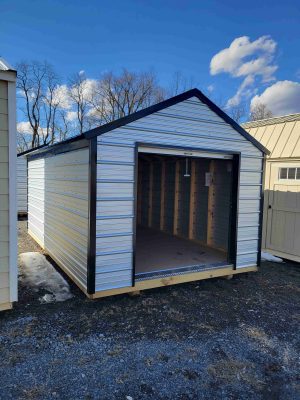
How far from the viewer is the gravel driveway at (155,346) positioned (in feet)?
7.41

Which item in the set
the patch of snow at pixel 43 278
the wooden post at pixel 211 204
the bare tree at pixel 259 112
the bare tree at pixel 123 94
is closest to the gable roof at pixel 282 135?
the wooden post at pixel 211 204

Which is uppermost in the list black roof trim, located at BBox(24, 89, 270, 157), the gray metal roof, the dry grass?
the gray metal roof

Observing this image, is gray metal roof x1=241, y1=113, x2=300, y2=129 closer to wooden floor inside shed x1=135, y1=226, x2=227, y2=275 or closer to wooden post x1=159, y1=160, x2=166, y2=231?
wooden post x1=159, y1=160, x2=166, y2=231

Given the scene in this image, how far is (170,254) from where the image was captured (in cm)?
552

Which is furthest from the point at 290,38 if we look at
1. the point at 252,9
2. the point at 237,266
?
the point at 237,266

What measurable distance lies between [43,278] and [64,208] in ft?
3.98

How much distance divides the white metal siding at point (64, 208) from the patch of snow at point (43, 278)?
0.68ft

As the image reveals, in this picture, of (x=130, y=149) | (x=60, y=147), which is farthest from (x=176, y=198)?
(x=130, y=149)

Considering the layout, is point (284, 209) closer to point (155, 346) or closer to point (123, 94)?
point (155, 346)

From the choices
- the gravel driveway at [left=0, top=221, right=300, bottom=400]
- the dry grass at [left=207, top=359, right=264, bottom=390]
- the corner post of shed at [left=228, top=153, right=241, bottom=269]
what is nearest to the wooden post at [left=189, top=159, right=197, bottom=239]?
the corner post of shed at [left=228, top=153, right=241, bottom=269]

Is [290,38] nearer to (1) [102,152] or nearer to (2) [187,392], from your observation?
(1) [102,152]

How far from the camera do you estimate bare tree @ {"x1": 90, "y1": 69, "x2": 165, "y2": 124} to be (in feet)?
70.0

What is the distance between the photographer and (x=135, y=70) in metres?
21.4

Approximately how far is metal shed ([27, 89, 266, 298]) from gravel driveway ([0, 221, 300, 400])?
468mm
